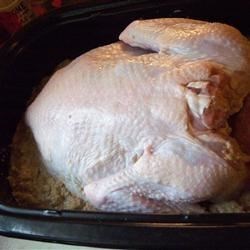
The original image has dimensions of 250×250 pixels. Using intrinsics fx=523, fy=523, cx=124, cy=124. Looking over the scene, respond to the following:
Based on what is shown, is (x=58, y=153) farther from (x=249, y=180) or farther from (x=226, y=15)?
(x=226, y=15)

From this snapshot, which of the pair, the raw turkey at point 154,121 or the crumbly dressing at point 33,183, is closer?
the raw turkey at point 154,121

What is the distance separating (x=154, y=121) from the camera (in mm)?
909

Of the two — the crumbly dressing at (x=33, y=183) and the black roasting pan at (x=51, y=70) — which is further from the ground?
the black roasting pan at (x=51, y=70)

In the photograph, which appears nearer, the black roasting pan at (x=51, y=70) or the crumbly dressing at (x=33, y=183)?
the black roasting pan at (x=51, y=70)

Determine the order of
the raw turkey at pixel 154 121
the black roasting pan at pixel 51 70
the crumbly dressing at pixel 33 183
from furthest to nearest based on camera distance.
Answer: the crumbly dressing at pixel 33 183 < the raw turkey at pixel 154 121 < the black roasting pan at pixel 51 70

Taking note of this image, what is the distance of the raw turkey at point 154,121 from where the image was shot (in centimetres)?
87

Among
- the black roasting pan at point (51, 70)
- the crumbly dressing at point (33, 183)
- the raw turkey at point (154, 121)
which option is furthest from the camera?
the crumbly dressing at point (33, 183)

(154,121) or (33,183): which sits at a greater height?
(154,121)

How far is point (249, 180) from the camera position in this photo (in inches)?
35.6

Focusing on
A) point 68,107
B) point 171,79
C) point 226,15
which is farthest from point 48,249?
point 226,15

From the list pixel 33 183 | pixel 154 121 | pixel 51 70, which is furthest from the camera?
pixel 51 70

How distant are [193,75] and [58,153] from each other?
292mm

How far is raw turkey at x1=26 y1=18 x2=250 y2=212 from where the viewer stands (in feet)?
2.86

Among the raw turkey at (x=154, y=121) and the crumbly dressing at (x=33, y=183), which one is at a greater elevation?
the raw turkey at (x=154, y=121)
